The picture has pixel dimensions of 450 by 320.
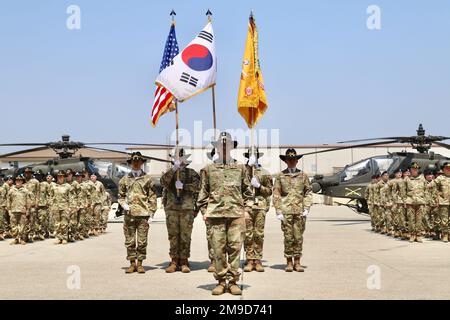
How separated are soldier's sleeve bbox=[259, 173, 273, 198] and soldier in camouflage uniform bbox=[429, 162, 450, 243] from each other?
5.90m

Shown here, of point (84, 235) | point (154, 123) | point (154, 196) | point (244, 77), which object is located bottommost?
point (84, 235)

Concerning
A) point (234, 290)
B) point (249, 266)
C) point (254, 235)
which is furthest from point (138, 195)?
point (234, 290)

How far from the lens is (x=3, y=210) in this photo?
14.0 m

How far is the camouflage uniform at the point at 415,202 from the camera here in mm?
12906

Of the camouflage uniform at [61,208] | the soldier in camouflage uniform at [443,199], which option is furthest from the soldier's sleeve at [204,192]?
the soldier in camouflage uniform at [443,199]

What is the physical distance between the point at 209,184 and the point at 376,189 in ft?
33.6

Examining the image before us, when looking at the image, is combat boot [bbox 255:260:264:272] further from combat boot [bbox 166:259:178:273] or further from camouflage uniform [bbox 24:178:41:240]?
camouflage uniform [bbox 24:178:41:240]

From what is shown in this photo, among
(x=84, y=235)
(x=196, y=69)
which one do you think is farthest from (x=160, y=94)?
(x=84, y=235)

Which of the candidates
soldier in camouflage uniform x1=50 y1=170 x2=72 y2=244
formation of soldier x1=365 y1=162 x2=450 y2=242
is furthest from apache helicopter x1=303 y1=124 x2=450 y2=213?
soldier in camouflage uniform x1=50 y1=170 x2=72 y2=244

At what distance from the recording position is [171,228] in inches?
336

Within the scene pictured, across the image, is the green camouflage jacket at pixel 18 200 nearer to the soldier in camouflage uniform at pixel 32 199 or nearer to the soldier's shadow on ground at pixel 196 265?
the soldier in camouflage uniform at pixel 32 199

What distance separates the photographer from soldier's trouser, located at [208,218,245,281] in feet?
21.4

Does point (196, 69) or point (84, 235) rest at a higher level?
point (196, 69)
